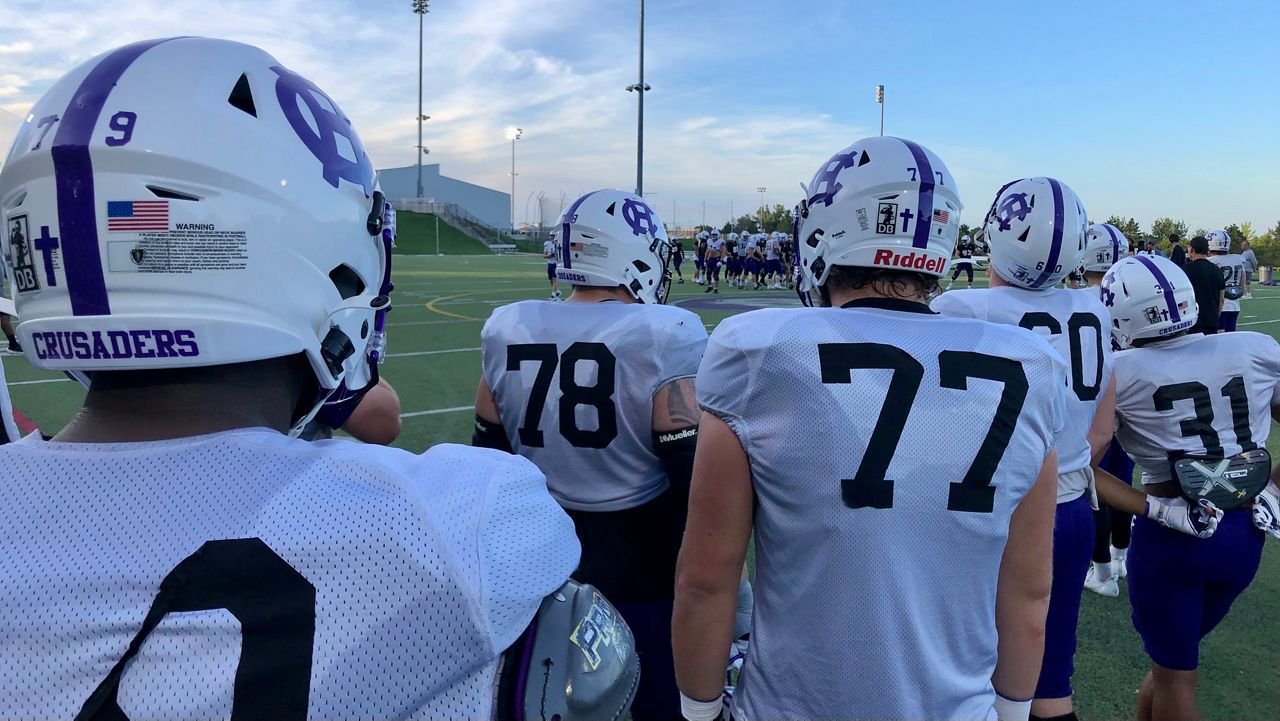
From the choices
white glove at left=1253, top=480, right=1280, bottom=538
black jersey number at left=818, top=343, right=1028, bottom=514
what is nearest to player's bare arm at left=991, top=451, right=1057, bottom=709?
black jersey number at left=818, top=343, right=1028, bottom=514

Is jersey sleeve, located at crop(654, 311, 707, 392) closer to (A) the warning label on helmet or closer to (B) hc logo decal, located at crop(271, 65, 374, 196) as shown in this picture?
(B) hc logo decal, located at crop(271, 65, 374, 196)

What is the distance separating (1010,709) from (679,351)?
160cm

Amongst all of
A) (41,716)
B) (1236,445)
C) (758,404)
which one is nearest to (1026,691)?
(758,404)

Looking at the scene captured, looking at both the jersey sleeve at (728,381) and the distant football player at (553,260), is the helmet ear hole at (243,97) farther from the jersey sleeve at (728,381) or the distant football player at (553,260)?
the distant football player at (553,260)

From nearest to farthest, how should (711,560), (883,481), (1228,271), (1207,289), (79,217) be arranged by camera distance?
(79,217), (883,481), (711,560), (1207,289), (1228,271)

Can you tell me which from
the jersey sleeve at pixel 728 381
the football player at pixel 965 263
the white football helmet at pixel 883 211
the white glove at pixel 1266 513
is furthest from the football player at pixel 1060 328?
the jersey sleeve at pixel 728 381

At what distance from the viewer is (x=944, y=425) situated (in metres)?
1.72

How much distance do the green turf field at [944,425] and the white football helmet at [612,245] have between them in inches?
79.3

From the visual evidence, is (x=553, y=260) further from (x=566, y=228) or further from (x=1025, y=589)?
(x=1025, y=589)

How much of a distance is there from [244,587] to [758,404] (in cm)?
112

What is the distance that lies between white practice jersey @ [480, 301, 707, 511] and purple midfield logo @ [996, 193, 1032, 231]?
5.73 ft

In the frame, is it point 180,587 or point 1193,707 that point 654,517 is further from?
point 1193,707

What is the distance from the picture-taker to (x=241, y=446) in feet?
3.38

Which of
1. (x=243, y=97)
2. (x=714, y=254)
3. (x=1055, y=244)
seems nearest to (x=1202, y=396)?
(x=1055, y=244)
